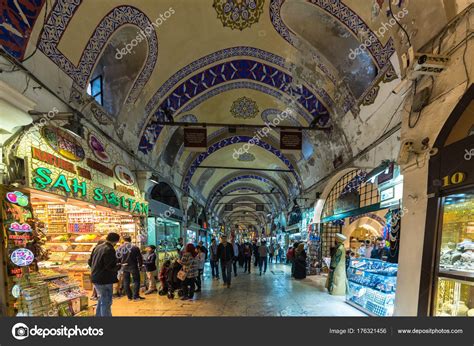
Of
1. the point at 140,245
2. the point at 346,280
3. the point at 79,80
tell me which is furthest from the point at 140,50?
the point at 346,280

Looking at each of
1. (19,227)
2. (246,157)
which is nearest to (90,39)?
(19,227)

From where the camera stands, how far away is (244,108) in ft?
26.9

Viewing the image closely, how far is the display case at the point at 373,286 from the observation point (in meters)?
3.83

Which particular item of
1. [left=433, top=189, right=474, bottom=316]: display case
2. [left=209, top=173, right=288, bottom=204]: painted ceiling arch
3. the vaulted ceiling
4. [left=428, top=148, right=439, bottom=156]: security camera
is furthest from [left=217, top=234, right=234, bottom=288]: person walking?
[left=209, top=173, right=288, bottom=204]: painted ceiling arch

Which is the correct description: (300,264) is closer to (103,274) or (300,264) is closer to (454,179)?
(103,274)

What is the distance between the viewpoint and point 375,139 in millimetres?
4812

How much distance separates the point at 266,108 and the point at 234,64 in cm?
202

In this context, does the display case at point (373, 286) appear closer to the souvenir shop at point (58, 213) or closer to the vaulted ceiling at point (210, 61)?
the vaulted ceiling at point (210, 61)

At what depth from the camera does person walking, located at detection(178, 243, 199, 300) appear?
5.29 m

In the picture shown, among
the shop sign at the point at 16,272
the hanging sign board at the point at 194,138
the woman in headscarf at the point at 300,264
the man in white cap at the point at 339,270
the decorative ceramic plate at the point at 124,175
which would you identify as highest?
the hanging sign board at the point at 194,138

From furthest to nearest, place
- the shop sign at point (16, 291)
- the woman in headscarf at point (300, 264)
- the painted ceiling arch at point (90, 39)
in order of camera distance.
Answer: the woman in headscarf at point (300, 264) < the painted ceiling arch at point (90, 39) < the shop sign at point (16, 291)

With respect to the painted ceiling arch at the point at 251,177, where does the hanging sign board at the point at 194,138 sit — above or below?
above

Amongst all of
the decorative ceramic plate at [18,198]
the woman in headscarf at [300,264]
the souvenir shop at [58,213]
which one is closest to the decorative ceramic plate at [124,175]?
the souvenir shop at [58,213]

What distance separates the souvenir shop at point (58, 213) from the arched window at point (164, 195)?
177cm
